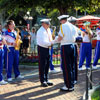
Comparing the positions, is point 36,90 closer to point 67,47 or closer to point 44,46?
point 44,46

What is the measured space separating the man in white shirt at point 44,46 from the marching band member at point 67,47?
51 cm

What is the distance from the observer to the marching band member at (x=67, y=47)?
6173 mm

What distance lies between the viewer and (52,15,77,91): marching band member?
20.3 feet

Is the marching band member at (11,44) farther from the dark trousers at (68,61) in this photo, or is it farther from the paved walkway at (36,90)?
the dark trousers at (68,61)

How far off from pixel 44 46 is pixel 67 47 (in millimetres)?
846

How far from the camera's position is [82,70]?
374 inches

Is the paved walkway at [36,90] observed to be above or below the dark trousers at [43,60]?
below

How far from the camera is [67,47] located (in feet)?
20.4

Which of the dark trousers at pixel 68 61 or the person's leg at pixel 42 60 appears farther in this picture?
the person's leg at pixel 42 60

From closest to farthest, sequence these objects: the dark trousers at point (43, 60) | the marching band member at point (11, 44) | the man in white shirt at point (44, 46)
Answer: the man in white shirt at point (44, 46) < the dark trousers at point (43, 60) < the marching band member at point (11, 44)

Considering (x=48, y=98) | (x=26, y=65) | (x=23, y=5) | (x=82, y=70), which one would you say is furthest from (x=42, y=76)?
(x=23, y=5)

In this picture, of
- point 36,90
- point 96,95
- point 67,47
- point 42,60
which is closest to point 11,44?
point 42,60

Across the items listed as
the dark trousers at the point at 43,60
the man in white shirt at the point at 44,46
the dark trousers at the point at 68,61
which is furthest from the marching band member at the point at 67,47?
the dark trousers at the point at 43,60

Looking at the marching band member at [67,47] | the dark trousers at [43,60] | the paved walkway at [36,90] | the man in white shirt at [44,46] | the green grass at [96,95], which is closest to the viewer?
the green grass at [96,95]
